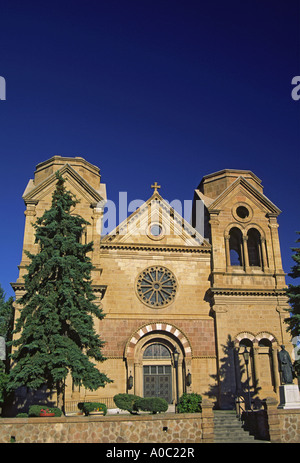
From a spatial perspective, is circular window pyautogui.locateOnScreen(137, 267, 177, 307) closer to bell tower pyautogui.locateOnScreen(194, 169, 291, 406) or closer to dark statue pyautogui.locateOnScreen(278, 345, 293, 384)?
bell tower pyautogui.locateOnScreen(194, 169, 291, 406)

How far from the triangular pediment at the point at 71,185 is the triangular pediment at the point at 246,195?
8.49 metres

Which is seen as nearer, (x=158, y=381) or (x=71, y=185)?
(x=158, y=381)

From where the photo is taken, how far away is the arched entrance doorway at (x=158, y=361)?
2775 cm

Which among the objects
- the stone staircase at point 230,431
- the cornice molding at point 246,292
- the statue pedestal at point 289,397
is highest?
the cornice molding at point 246,292

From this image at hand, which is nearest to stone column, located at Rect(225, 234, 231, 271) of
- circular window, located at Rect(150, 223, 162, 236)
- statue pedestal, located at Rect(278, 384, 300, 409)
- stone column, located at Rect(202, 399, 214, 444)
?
circular window, located at Rect(150, 223, 162, 236)

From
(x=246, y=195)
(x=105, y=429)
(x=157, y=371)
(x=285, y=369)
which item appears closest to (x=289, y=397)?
(x=285, y=369)

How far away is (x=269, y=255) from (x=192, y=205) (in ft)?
27.0

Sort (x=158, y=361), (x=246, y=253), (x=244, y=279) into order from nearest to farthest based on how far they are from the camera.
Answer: (x=158, y=361)
(x=244, y=279)
(x=246, y=253)

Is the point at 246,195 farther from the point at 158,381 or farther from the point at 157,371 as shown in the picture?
the point at 158,381

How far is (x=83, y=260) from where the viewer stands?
24.0m

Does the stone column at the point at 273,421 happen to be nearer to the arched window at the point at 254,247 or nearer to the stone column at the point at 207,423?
the stone column at the point at 207,423

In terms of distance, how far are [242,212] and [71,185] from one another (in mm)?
12824

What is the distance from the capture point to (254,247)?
34062mm

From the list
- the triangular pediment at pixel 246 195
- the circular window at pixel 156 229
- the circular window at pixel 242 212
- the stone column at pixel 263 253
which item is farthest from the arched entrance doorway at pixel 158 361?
the circular window at pixel 242 212
